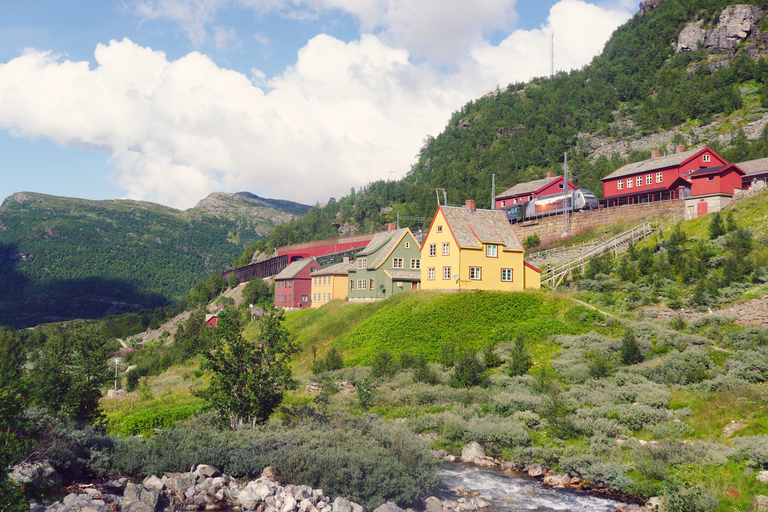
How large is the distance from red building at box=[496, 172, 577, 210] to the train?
3.03 meters

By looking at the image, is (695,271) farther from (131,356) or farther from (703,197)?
(131,356)

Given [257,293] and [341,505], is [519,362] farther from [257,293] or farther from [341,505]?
[257,293]

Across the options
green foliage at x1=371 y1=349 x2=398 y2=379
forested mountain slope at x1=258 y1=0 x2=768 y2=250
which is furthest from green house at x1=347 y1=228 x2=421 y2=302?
forested mountain slope at x1=258 y1=0 x2=768 y2=250

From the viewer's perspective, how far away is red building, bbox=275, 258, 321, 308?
2734 inches

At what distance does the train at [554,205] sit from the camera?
64.1 meters

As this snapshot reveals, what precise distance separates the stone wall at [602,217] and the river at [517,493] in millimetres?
42219

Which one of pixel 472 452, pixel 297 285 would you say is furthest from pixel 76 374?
pixel 297 285

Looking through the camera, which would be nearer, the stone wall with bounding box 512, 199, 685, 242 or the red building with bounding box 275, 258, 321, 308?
the stone wall with bounding box 512, 199, 685, 242

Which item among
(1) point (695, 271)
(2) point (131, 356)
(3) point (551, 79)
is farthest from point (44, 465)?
(3) point (551, 79)

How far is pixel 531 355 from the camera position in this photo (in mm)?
30953

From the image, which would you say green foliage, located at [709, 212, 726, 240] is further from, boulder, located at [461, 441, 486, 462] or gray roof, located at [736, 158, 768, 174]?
boulder, located at [461, 441, 486, 462]

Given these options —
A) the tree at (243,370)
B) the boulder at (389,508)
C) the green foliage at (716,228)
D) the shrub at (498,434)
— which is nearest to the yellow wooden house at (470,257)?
the green foliage at (716,228)

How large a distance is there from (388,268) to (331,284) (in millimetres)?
12581

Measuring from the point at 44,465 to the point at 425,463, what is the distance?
10271 millimetres
